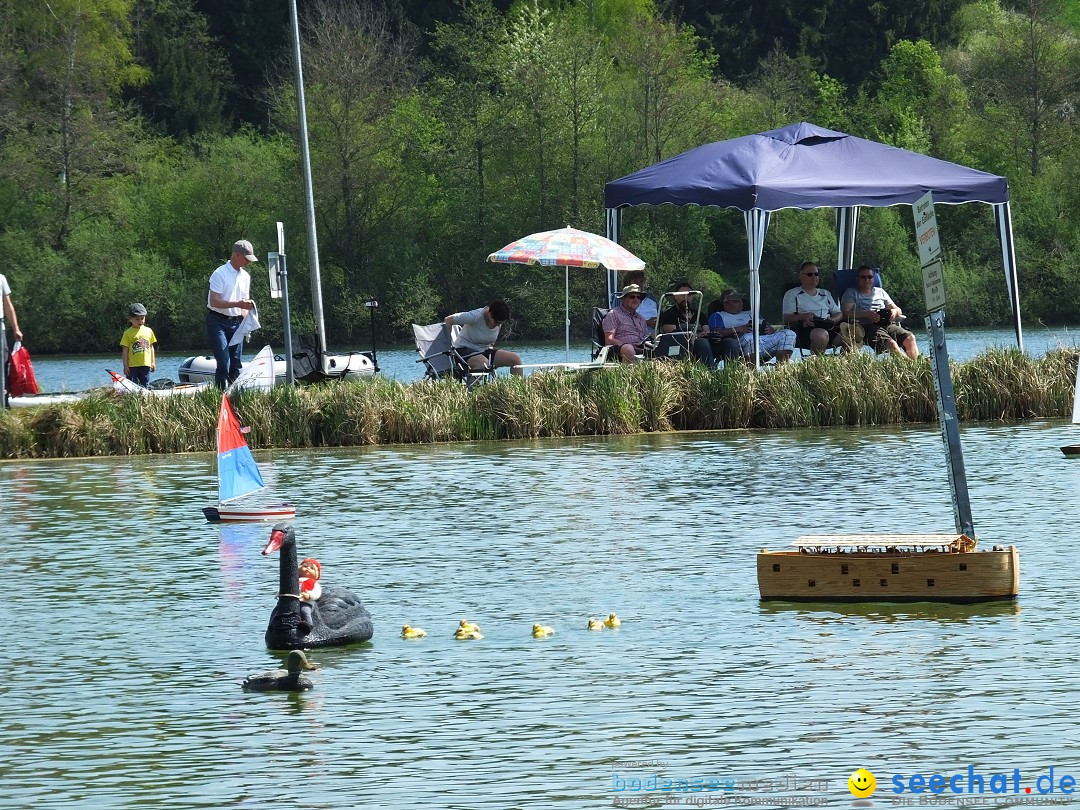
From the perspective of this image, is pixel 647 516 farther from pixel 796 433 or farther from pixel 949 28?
pixel 949 28

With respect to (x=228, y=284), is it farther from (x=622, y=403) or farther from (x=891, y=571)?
(x=891, y=571)

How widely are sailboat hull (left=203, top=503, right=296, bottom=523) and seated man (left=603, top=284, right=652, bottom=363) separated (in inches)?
327

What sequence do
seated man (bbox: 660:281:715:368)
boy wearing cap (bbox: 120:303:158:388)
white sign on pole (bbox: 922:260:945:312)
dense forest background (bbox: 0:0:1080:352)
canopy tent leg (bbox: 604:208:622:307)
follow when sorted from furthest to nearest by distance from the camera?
dense forest background (bbox: 0:0:1080:352) → canopy tent leg (bbox: 604:208:622:307) → boy wearing cap (bbox: 120:303:158:388) → seated man (bbox: 660:281:715:368) → white sign on pole (bbox: 922:260:945:312)

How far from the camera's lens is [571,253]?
24875mm

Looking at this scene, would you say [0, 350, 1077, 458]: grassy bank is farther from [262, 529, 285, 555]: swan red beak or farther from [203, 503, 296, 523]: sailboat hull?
[262, 529, 285, 555]: swan red beak

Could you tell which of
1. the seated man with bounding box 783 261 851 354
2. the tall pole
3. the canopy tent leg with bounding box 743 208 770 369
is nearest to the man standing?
the tall pole

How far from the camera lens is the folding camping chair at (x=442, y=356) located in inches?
941

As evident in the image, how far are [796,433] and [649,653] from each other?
1175 cm

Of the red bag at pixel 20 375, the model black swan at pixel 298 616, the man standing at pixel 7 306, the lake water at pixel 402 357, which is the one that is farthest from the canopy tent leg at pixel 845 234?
the model black swan at pixel 298 616

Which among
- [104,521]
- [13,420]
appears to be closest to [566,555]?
[104,521]

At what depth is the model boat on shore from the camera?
1167 centimetres

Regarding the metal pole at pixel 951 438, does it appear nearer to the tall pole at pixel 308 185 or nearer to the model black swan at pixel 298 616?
the model black swan at pixel 298 616

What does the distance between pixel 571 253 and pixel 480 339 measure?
5.61 ft

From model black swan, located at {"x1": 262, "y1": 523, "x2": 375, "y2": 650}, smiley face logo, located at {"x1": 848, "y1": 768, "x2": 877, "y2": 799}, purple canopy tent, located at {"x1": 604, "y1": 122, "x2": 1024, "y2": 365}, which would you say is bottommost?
smiley face logo, located at {"x1": 848, "y1": 768, "x2": 877, "y2": 799}
